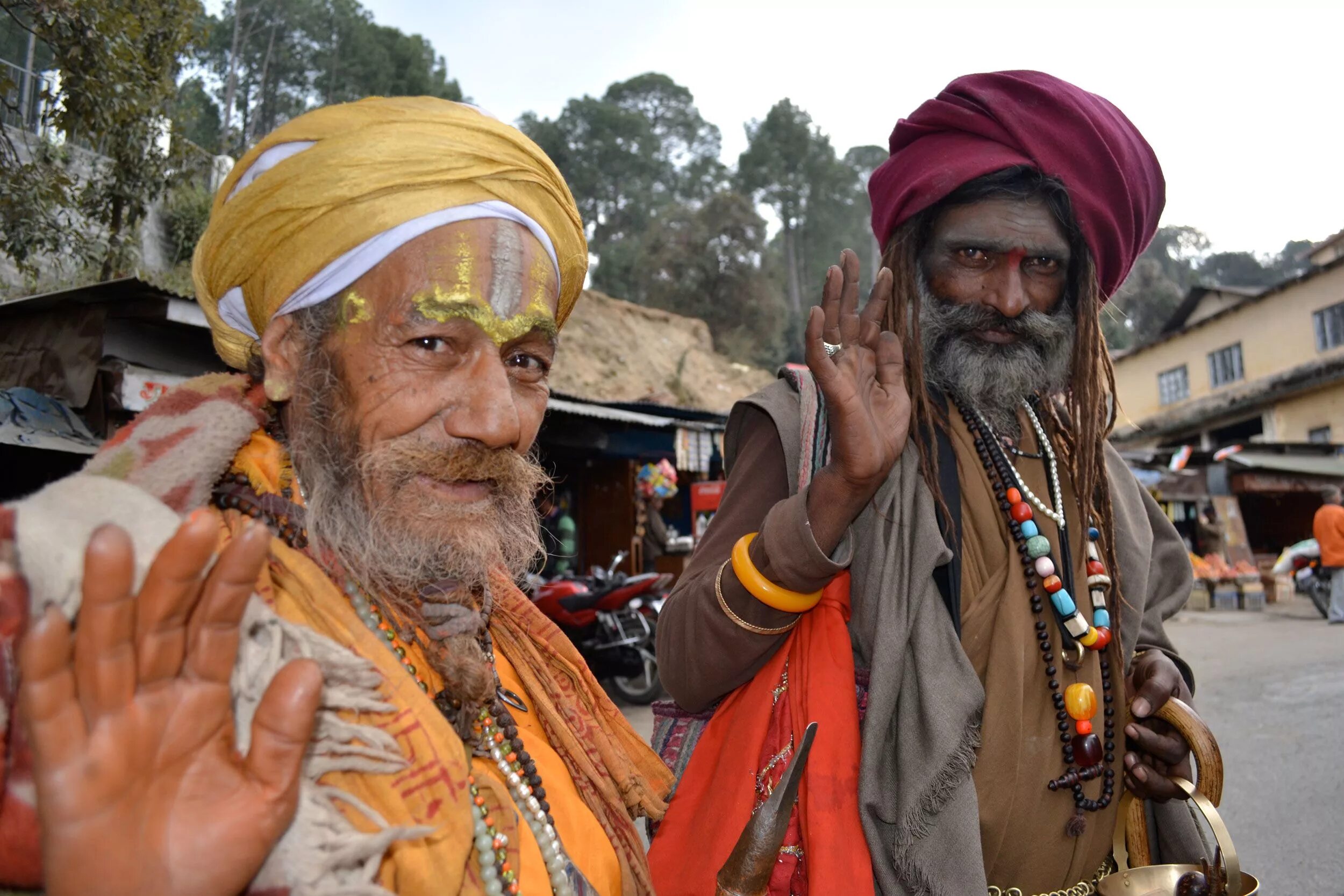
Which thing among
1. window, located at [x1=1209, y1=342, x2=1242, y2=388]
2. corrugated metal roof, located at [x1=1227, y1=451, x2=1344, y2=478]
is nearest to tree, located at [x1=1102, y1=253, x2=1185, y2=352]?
window, located at [x1=1209, y1=342, x2=1242, y2=388]

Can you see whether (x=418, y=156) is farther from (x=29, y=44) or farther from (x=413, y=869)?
(x=29, y=44)

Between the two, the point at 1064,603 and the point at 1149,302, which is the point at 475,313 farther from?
the point at 1149,302

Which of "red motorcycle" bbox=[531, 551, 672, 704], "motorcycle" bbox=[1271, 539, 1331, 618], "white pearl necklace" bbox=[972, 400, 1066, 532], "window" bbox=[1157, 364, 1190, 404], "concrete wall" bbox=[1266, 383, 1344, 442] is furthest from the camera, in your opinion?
"window" bbox=[1157, 364, 1190, 404]

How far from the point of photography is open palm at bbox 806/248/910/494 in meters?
1.64

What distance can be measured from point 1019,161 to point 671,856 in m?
1.75

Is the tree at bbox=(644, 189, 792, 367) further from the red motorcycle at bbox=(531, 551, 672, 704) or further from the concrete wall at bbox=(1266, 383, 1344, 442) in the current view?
the red motorcycle at bbox=(531, 551, 672, 704)

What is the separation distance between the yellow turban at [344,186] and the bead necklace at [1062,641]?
1245 mm

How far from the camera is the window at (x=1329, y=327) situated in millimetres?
24766

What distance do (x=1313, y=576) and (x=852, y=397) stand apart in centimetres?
1512

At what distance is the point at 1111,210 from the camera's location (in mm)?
2129

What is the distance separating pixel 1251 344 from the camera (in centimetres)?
2755

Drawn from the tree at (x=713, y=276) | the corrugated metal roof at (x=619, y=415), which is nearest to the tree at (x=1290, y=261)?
the tree at (x=713, y=276)

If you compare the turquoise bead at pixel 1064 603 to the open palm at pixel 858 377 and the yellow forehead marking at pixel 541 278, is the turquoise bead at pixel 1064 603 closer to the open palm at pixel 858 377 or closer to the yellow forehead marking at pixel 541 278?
the open palm at pixel 858 377

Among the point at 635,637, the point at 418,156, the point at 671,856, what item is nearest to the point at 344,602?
the point at 418,156
